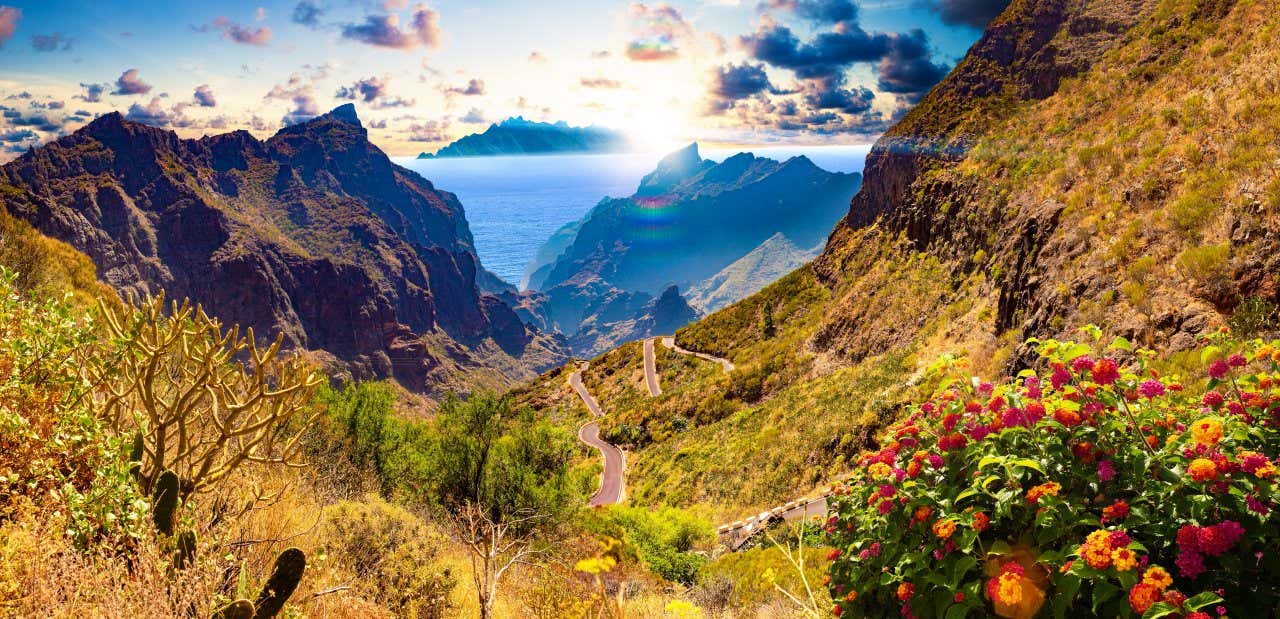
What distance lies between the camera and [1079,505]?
299 centimetres

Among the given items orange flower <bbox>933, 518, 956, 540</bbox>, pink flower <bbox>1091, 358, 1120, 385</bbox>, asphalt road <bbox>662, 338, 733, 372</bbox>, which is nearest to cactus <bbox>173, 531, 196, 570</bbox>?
orange flower <bbox>933, 518, 956, 540</bbox>

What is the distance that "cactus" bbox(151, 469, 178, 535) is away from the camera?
487cm

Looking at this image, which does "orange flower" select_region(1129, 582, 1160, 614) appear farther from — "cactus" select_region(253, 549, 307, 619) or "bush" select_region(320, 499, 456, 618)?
"bush" select_region(320, 499, 456, 618)

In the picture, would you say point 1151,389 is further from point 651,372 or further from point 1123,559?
point 651,372

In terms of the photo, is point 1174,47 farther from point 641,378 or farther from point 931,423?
point 641,378

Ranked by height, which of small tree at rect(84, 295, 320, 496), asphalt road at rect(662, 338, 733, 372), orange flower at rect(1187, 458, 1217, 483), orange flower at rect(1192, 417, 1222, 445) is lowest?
asphalt road at rect(662, 338, 733, 372)

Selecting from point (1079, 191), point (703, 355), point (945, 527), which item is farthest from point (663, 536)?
point (703, 355)

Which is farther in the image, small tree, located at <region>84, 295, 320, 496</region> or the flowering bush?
small tree, located at <region>84, 295, 320, 496</region>

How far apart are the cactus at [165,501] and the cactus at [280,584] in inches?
39.7

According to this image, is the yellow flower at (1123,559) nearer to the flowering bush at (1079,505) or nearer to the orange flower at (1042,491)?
the flowering bush at (1079,505)

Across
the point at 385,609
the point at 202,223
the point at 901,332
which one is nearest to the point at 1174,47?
the point at 901,332

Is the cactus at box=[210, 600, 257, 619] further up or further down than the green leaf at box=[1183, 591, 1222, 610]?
further down

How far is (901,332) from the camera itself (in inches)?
1329

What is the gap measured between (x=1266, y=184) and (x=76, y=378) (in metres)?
18.5
